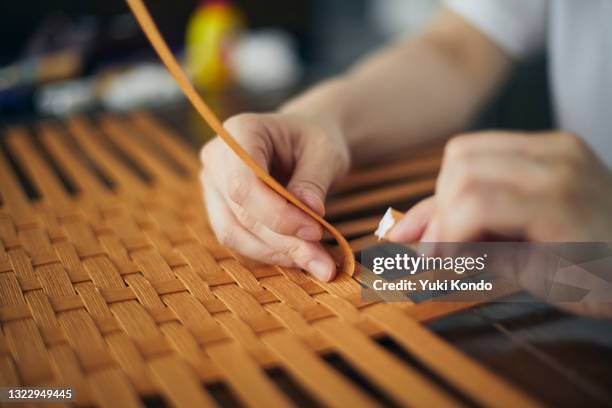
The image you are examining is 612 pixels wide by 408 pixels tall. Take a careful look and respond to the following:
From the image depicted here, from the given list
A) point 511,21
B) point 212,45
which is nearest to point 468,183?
point 511,21

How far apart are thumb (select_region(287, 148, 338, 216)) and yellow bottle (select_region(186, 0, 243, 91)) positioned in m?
0.73

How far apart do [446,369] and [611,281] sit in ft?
0.55

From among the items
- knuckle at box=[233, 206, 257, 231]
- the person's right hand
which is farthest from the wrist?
knuckle at box=[233, 206, 257, 231]

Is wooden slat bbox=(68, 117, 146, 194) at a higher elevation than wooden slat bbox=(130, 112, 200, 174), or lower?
lower

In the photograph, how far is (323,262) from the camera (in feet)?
1.66

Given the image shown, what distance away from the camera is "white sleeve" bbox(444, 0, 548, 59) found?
823 mm

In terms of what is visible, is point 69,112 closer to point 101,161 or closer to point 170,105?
point 170,105

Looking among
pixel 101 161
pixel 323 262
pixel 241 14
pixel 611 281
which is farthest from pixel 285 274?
pixel 241 14

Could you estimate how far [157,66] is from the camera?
1332mm

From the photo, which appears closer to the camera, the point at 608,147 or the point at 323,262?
the point at 323,262

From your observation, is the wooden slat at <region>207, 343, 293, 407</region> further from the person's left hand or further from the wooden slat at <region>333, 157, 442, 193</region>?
the wooden slat at <region>333, 157, 442, 193</region>

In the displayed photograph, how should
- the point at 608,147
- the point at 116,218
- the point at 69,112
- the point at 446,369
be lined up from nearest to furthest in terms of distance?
the point at 446,369, the point at 116,218, the point at 608,147, the point at 69,112

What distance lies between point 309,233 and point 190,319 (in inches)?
4.5

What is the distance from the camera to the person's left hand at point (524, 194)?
17.1 inches
